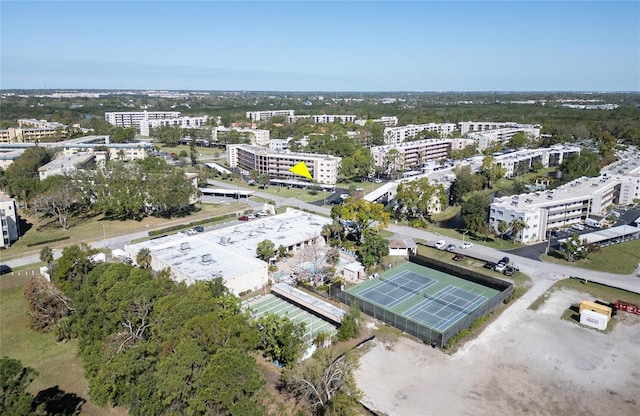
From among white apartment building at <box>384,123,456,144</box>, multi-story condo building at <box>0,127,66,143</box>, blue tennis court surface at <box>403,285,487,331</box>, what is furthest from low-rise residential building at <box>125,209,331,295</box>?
multi-story condo building at <box>0,127,66,143</box>

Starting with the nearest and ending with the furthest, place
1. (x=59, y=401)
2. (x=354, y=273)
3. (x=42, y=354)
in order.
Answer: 1. (x=59, y=401)
2. (x=42, y=354)
3. (x=354, y=273)

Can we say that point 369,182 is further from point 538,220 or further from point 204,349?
point 204,349

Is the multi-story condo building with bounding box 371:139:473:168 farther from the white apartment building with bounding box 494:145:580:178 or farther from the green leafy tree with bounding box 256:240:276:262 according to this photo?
the green leafy tree with bounding box 256:240:276:262

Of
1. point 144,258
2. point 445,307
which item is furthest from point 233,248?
point 445,307

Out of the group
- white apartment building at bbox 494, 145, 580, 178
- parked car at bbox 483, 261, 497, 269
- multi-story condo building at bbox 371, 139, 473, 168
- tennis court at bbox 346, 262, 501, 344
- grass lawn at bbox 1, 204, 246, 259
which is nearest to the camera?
tennis court at bbox 346, 262, 501, 344

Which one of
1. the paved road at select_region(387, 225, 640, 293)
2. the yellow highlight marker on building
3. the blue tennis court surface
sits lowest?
the blue tennis court surface

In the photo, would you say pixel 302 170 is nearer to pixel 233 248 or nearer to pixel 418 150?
pixel 418 150
